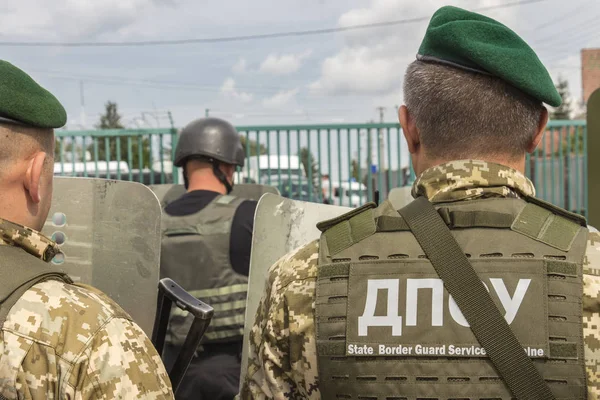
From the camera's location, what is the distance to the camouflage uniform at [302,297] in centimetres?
152

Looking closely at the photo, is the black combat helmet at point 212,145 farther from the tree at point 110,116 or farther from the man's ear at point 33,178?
the tree at point 110,116

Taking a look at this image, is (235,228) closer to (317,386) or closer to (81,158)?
(317,386)

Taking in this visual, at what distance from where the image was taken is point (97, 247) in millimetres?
2201

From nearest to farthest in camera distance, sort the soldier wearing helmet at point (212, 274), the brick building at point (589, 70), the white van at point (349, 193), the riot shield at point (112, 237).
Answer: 1. the riot shield at point (112, 237)
2. the soldier wearing helmet at point (212, 274)
3. the white van at point (349, 193)
4. the brick building at point (589, 70)

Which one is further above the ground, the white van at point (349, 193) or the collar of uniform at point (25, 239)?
the white van at point (349, 193)

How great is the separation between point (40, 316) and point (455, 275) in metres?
0.84

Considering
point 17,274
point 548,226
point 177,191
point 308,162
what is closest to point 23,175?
point 17,274

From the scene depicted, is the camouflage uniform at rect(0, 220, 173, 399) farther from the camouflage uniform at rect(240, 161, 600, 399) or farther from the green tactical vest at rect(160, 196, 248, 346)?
the green tactical vest at rect(160, 196, 248, 346)

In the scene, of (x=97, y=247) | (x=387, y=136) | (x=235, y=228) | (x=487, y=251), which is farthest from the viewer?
(x=387, y=136)

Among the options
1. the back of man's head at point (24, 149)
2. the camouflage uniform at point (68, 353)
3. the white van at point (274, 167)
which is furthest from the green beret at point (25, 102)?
the white van at point (274, 167)

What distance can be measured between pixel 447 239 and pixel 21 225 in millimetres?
929

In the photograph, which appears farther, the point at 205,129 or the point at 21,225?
the point at 205,129

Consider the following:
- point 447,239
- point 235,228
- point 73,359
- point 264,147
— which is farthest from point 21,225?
point 264,147

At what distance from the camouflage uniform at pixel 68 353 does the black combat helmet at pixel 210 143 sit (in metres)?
2.23
